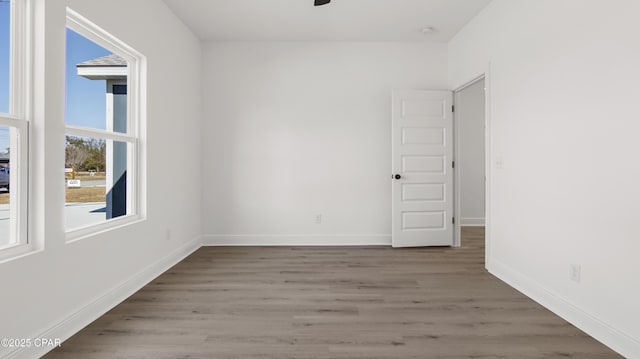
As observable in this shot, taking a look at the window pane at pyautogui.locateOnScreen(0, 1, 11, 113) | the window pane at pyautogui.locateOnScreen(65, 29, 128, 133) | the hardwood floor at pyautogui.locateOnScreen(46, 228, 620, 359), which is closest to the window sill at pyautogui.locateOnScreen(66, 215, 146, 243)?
the hardwood floor at pyautogui.locateOnScreen(46, 228, 620, 359)

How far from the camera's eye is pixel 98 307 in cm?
241

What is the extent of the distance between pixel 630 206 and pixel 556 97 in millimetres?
979

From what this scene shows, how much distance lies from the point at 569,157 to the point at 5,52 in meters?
3.60

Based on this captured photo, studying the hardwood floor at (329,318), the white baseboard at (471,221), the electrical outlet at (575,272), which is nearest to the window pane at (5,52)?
the hardwood floor at (329,318)

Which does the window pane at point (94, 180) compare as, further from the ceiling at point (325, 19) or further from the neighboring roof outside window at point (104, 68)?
the ceiling at point (325, 19)

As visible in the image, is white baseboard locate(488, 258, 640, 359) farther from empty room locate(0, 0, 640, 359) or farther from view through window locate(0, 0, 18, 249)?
view through window locate(0, 0, 18, 249)

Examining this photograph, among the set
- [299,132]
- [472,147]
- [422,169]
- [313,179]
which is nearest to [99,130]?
[299,132]

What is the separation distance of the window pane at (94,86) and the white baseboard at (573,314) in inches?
148

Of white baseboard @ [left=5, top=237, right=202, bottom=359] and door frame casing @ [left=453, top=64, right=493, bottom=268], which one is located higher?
door frame casing @ [left=453, top=64, right=493, bottom=268]

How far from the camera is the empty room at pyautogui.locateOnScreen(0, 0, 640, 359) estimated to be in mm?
1956

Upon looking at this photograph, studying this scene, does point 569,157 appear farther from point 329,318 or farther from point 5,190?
point 5,190

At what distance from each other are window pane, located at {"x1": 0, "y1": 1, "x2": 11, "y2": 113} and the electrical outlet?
370 centimetres

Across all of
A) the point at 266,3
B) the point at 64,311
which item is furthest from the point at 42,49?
the point at 266,3

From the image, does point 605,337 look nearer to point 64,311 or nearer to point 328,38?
point 64,311
